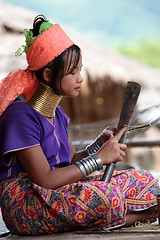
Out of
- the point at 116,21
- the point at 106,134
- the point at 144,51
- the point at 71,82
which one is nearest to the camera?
the point at 71,82

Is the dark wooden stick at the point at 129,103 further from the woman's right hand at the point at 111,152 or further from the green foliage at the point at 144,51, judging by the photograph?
the green foliage at the point at 144,51

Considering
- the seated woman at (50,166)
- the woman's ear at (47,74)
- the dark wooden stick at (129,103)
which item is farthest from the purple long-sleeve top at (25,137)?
the dark wooden stick at (129,103)

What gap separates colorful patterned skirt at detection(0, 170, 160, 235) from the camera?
1870 millimetres

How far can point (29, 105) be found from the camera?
2.02 meters

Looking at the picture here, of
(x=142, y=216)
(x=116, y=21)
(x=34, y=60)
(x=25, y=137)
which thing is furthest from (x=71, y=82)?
(x=116, y=21)

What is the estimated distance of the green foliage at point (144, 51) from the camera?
2651 centimetres

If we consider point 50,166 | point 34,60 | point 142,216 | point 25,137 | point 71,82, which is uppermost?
point 34,60

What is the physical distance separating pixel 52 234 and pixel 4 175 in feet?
A: 1.06

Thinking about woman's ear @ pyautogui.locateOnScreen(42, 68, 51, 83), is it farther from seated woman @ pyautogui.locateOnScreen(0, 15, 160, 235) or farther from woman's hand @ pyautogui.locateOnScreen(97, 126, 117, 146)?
woman's hand @ pyautogui.locateOnScreen(97, 126, 117, 146)

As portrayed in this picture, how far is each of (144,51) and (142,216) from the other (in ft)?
84.2

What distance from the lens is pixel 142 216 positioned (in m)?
2.03

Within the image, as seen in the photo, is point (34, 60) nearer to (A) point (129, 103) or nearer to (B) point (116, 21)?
(A) point (129, 103)

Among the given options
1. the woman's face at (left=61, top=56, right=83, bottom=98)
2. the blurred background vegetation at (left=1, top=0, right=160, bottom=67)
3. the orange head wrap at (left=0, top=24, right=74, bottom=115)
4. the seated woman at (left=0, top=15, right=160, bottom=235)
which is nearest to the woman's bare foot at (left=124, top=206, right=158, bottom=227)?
the seated woman at (left=0, top=15, right=160, bottom=235)

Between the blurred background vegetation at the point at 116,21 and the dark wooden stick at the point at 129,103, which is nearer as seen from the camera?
the dark wooden stick at the point at 129,103
